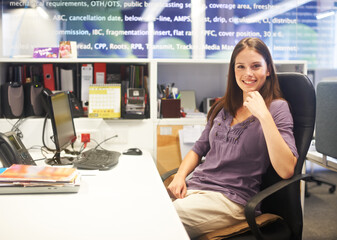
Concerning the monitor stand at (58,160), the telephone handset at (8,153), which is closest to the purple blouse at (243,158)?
the monitor stand at (58,160)

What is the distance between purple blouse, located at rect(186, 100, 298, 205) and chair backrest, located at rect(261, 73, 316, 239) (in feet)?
0.24

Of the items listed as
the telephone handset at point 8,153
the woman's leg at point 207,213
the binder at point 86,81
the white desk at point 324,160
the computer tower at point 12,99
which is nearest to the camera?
the woman's leg at point 207,213

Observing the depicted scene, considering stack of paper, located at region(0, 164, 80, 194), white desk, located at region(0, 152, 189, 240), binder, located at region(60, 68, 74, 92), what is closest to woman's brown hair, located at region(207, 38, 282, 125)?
white desk, located at region(0, 152, 189, 240)

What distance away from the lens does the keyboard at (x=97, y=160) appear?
5.66ft

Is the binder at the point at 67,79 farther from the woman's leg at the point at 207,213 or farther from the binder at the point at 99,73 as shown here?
the woman's leg at the point at 207,213

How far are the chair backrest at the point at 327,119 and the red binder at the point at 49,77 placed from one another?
1736mm

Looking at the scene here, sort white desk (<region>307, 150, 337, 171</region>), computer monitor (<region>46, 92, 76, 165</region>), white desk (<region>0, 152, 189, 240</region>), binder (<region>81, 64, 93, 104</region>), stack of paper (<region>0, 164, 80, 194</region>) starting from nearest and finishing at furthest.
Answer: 1. white desk (<region>0, 152, 189, 240</region>)
2. stack of paper (<region>0, 164, 80, 194</region>)
3. computer monitor (<region>46, 92, 76, 165</region>)
4. white desk (<region>307, 150, 337, 171</region>)
5. binder (<region>81, 64, 93, 104</region>)

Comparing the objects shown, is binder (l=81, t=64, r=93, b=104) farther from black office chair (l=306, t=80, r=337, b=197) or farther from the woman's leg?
black office chair (l=306, t=80, r=337, b=197)

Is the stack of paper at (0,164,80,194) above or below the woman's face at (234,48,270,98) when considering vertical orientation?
below

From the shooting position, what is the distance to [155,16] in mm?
3008

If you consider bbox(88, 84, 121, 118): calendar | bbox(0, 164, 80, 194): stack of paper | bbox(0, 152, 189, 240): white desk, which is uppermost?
bbox(88, 84, 121, 118): calendar

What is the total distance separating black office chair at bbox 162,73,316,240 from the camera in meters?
1.34

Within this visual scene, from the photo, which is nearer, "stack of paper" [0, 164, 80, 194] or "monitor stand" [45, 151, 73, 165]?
"stack of paper" [0, 164, 80, 194]

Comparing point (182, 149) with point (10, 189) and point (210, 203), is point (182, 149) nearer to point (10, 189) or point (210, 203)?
point (210, 203)
